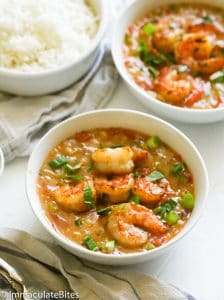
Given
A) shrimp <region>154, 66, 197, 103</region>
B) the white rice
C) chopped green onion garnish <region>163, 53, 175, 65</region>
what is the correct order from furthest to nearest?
chopped green onion garnish <region>163, 53, 175, 65</region> < the white rice < shrimp <region>154, 66, 197, 103</region>

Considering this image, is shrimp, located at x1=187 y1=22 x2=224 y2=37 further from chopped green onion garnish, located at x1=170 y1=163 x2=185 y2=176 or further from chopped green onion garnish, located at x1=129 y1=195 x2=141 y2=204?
chopped green onion garnish, located at x1=129 y1=195 x2=141 y2=204

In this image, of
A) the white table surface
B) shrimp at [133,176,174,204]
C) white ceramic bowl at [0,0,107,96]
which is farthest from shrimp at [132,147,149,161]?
white ceramic bowl at [0,0,107,96]

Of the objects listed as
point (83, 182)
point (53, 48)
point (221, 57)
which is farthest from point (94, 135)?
point (221, 57)

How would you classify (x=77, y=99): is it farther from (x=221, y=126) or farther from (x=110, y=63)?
(x=221, y=126)

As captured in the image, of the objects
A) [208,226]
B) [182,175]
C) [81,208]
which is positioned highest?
[81,208]

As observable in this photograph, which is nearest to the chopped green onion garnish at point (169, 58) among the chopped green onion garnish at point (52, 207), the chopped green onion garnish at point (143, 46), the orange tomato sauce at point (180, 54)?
the orange tomato sauce at point (180, 54)

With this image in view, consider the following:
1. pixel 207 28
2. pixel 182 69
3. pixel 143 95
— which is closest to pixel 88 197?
pixel 143 95
